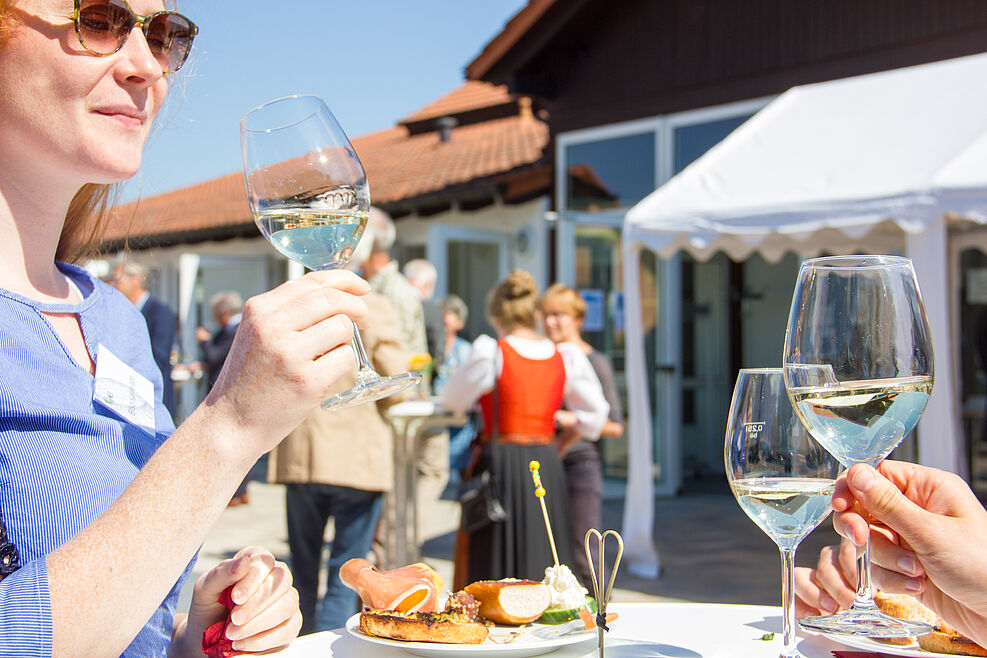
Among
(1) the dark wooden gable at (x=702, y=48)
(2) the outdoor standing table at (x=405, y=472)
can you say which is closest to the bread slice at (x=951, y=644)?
(2) the outdoor standing table at (x=405, y=472)

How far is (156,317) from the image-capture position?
6145 mm

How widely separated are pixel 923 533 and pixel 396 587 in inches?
28.8

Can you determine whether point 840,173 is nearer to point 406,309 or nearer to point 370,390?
point 406,309

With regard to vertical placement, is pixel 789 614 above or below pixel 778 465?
below

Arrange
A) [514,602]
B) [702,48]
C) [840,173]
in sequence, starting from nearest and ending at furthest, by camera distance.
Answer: [514,602]
[840,173]
[702,48]

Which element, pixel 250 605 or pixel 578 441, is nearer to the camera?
pixel 250 605

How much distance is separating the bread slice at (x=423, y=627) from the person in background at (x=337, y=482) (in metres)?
2.78

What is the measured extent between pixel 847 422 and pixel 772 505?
158mm

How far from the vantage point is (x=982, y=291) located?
8852mm

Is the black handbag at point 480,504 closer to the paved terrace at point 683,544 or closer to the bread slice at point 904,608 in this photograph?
the paved terrace at point 683,544

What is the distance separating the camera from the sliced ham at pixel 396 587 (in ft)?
4.31

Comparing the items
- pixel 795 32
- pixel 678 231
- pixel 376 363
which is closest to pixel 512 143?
pixel 795 32

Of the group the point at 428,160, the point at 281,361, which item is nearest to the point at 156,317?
the point at 281,361

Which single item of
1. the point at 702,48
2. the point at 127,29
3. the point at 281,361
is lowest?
the point at 281,361
